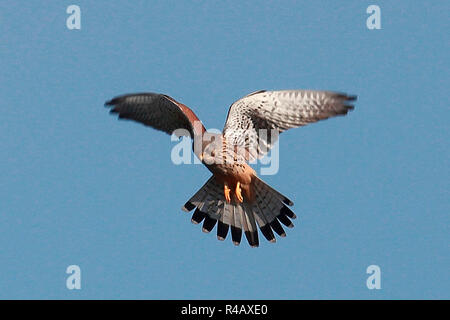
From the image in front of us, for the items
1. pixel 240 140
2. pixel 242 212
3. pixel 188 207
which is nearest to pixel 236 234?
pixel 242 212

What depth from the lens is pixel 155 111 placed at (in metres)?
13.3

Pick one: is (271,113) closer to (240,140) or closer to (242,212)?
(240,140)

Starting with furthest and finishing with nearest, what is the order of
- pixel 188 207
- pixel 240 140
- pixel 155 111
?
pixel 188 207 < pixel 155 111 < pixel 240 140

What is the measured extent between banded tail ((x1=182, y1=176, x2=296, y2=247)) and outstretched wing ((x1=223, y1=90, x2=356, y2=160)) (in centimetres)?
78

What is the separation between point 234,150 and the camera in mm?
12531

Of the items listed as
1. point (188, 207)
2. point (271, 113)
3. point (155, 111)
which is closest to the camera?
point (271, 113)

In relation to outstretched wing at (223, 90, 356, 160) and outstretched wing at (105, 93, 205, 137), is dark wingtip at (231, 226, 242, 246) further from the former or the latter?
outstretched wing at (105, 93, 205, 137)

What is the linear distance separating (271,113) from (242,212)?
166cm

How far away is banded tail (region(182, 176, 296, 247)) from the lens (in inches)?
520

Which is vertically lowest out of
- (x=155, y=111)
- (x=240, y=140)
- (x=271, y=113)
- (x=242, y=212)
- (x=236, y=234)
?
(x=236, y=234)

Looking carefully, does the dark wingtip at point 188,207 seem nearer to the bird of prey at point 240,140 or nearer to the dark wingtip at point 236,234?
the bird of prey at point 240,140
